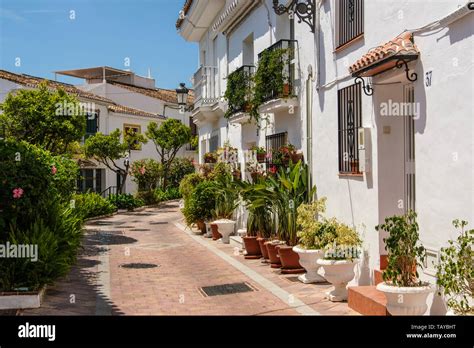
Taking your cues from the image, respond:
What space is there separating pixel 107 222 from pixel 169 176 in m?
15.9

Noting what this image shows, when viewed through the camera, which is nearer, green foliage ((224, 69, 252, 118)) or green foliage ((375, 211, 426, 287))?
green foliage ((375, 211, 426, 287))

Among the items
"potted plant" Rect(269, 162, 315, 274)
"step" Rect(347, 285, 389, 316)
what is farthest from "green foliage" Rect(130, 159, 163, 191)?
"step" Rect(347, 285, 389, 316)

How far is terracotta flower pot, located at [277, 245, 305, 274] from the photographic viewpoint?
36.4ft

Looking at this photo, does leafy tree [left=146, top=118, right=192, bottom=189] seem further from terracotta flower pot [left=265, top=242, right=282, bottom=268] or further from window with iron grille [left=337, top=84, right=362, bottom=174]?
window with iron grille [left=337, top=84, right=362, bottom=174]

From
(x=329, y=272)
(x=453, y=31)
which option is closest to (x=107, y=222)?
(x=329, y=272)

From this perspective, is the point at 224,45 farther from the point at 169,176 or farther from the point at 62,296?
→ the point at 169,176

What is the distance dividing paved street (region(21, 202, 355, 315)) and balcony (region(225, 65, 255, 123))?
12.6 feet

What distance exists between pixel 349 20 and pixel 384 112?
2382 millimetres

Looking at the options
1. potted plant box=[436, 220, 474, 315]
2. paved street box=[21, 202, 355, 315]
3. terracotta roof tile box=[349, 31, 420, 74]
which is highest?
terracotta roof tile box=[349, 31, 420, 74]

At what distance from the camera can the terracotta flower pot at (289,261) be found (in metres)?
11.1

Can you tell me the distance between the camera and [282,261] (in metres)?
11.2

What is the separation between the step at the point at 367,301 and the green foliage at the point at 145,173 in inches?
1060

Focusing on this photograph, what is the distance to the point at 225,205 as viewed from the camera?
57.9 feet

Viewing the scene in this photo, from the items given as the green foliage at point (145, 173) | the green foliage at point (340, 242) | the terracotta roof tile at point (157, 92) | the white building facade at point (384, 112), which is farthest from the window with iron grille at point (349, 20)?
the terracotta roof tile at point (157, 92)
